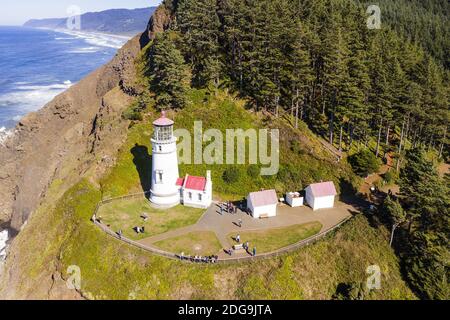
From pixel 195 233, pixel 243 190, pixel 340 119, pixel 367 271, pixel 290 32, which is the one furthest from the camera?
pixel 340 119

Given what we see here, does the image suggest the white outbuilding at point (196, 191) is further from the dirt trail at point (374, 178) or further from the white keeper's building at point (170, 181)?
the dirt trail at point (374, 178)

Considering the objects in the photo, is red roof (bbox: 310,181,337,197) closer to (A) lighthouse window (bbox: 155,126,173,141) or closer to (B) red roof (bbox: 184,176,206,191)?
(B) red roof (bbox: 184,176,206,191)

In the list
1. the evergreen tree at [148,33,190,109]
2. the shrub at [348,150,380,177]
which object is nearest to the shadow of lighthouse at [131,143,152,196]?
the evergreen tree at [148,33,190,109]

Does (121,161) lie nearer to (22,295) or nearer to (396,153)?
(22,295)

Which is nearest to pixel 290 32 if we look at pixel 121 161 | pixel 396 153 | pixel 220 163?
pixel 220 163
